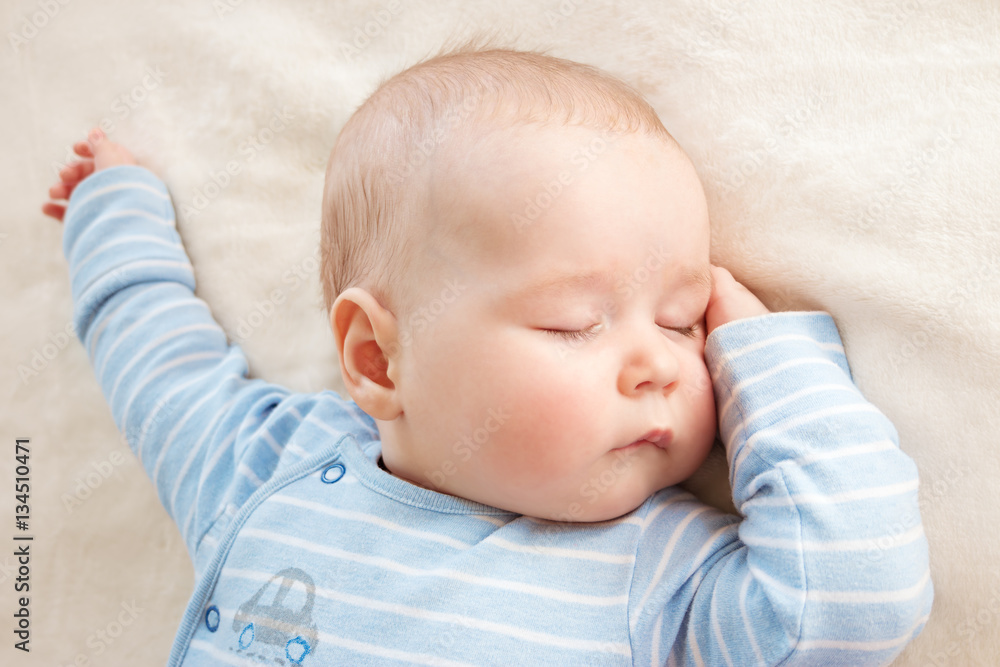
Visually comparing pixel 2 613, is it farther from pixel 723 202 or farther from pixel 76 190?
pixel 723 202

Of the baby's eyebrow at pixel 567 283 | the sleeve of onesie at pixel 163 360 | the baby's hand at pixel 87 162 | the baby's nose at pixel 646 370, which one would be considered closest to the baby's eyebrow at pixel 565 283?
the baby's eyebrow at pixel 567 283

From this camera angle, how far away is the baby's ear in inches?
44.5

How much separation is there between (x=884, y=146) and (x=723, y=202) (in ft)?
0.80

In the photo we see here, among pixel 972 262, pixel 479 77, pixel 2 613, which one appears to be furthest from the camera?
pixel 2 613

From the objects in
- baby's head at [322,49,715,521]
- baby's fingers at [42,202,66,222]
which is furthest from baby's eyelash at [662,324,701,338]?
baby's fingers at [42,202,66,222]

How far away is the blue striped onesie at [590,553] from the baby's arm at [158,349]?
1cm

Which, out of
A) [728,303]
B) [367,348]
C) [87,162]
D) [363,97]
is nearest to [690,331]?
[728,303]

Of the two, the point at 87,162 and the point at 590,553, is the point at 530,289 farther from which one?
the point at 87,162

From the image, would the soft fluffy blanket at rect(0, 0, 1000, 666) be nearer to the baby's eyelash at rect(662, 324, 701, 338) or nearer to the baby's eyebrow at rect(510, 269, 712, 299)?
the baby's eyelash at rect(662, 324, 701, 338)

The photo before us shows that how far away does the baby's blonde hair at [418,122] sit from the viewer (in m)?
1.11

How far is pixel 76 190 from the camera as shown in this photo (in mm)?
1712

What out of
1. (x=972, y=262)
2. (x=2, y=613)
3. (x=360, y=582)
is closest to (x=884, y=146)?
(x=972, y=262)

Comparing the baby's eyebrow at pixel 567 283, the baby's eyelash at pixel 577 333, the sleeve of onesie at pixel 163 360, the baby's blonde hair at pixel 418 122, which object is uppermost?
the baby's blonde hair at pixel 418 122

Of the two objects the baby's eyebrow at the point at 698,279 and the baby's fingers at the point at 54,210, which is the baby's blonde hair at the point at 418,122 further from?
the baby's fingers at the point at 54,210
